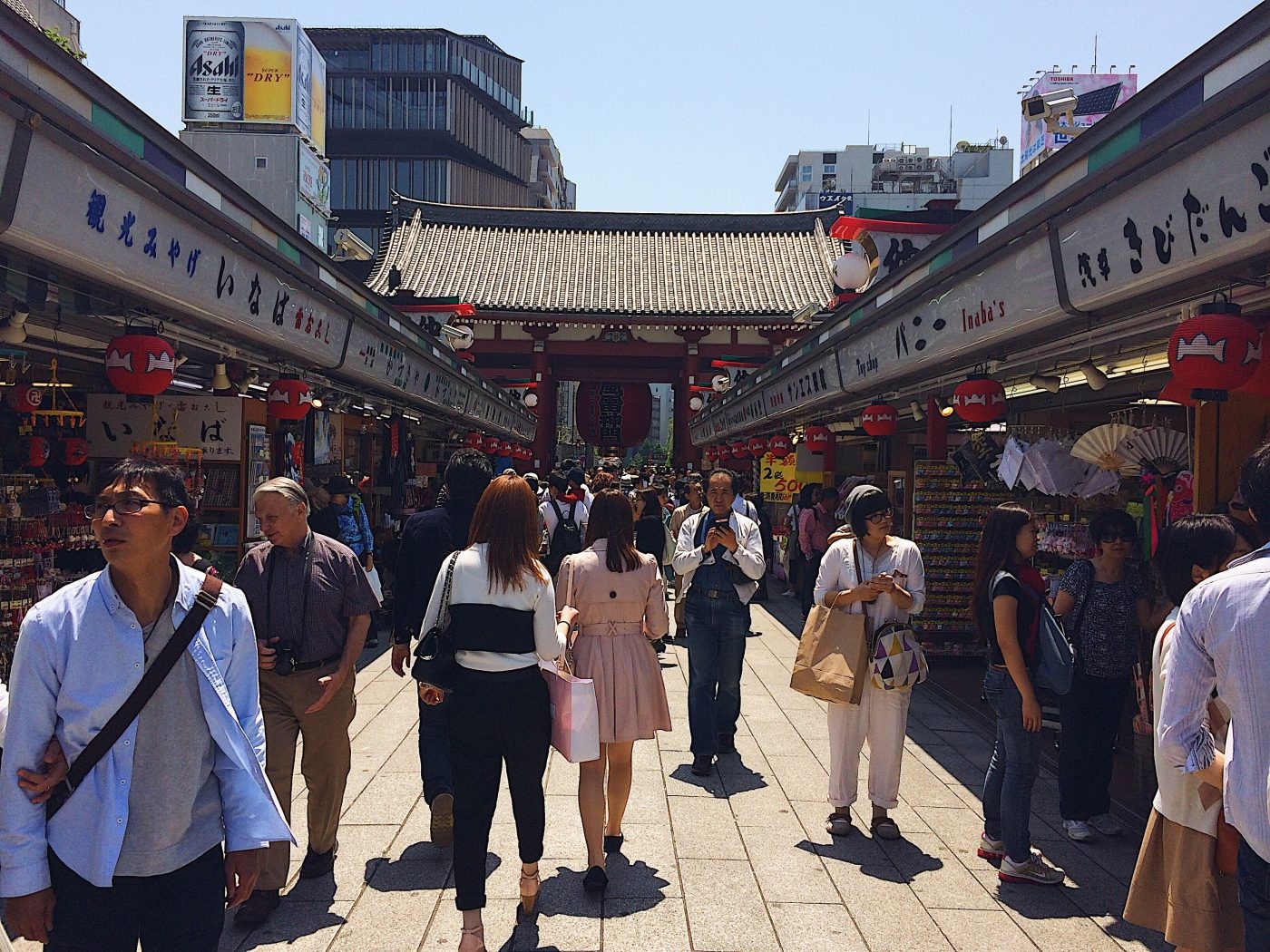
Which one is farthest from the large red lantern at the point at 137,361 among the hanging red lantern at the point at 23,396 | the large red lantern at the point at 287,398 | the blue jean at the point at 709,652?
the blue jean at the point at 709,652

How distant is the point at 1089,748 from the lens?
15.9 ft

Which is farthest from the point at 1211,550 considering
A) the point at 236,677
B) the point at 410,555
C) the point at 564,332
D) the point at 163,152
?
the point at 564,332

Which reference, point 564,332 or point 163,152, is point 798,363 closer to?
point 163,152

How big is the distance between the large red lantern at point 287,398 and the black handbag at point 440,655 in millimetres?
5105

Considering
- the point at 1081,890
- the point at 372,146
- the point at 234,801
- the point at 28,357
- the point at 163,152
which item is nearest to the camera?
the point at 234,801

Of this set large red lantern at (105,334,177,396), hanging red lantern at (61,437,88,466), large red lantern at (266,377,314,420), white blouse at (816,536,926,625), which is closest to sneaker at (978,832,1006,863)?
white blouse at (816,536,926,625)

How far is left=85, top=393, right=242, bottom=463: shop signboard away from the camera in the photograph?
7402 millimetres

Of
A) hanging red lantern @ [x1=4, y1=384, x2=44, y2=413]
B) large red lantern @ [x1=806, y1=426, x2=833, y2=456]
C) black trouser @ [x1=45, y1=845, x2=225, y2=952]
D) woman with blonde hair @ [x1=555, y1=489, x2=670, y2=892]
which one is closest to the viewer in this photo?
black trouser @ [x1=45, y1=845, x2=225, y2=952]

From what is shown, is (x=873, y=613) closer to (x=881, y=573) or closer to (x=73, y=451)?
(x=881, y=573)

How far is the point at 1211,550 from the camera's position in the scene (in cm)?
335

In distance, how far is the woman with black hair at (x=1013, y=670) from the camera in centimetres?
421

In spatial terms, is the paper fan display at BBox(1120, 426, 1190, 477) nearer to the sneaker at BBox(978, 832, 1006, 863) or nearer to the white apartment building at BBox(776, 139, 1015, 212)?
the sneaker at BBox(978, 832, 1006, 863)

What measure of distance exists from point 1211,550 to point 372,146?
56.5 m

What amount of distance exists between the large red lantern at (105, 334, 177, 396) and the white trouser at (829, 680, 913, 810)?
416 centimetres
